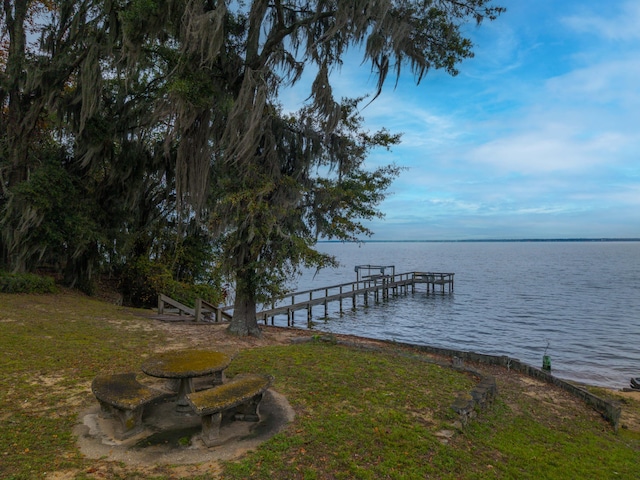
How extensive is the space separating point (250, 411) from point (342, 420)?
1182mm

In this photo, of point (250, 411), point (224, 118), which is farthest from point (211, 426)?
point (224, 118)

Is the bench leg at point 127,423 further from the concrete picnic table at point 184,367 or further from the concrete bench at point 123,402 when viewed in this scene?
the concrete picnic table at point 184,367

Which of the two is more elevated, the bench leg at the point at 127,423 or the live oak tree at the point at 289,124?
the live oak tree at the point at 289,124

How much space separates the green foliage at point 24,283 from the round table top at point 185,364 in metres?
9.98

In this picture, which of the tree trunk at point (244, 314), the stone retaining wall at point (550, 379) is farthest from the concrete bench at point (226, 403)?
the stone retaining wall at point (550, 379)

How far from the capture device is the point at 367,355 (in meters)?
8.39

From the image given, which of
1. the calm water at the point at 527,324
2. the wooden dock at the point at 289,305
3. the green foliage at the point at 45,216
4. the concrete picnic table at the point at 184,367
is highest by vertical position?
the green foliage at the point at 45,216

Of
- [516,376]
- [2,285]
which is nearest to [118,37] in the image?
[2,285]

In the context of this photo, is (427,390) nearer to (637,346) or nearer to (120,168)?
(120,168)

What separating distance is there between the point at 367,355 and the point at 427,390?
85.8 inches

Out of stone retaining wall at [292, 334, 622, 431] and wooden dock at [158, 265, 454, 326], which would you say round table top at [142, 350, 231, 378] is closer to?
stone retaining wall at [292, 334, 622, 431]

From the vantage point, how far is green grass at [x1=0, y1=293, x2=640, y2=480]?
3.87 meters

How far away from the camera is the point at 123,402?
4309 millimetres

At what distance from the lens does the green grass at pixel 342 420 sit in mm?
3867
